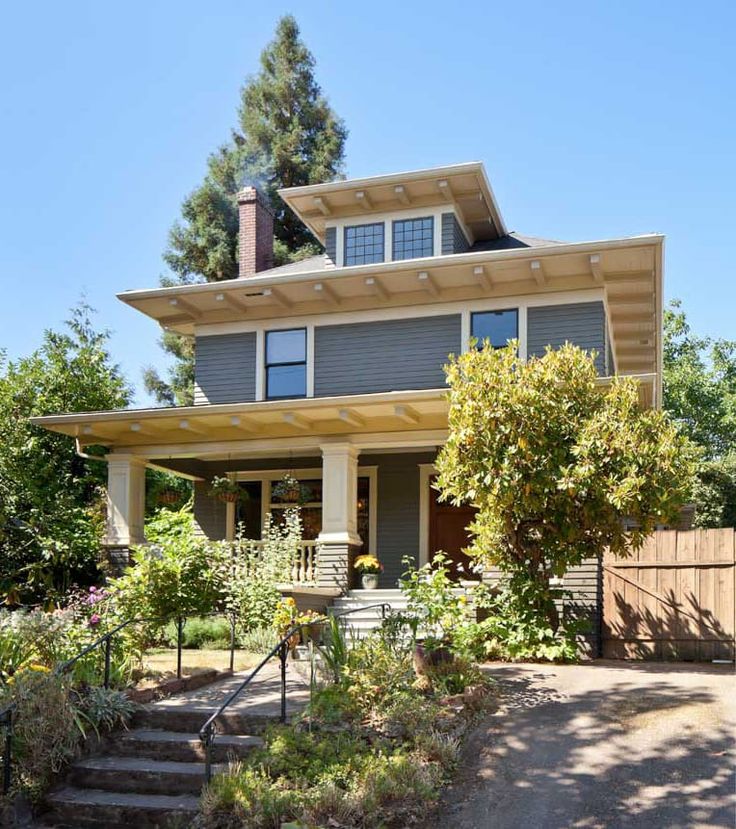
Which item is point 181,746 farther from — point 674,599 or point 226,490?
point 226,490

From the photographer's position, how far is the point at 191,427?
52.0ft

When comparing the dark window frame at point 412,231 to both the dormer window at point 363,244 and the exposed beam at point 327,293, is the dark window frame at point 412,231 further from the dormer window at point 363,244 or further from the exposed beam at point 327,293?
the exposed beam at point 327,293

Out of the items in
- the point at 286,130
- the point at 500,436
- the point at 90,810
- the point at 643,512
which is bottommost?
the point at 90,810

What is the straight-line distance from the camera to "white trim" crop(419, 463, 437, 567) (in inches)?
678

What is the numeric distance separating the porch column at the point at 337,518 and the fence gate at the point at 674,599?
4.25 m

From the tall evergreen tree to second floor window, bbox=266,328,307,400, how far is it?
48.4ft

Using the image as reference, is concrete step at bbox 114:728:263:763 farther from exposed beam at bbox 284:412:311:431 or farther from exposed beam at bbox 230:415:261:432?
exposed beam at bbox 230:415:261:432

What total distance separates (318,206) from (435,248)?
2.59 meters

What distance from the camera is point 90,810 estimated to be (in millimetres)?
7441

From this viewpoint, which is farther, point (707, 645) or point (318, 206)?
point (318, 206)

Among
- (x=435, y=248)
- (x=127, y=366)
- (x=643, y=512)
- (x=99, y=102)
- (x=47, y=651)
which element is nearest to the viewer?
(x=47, y=651)

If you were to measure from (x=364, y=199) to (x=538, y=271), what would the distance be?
409 centimetres

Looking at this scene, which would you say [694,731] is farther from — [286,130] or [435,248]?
[286,130]

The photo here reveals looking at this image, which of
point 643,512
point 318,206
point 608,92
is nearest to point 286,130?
point 318,206
